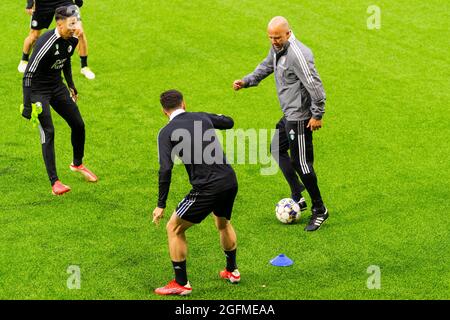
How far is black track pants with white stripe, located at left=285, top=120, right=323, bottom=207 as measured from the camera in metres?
10.6

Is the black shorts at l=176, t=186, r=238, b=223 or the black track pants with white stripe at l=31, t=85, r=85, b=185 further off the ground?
the black track pants with white stripe at l=31, t=85, r=85, b=185

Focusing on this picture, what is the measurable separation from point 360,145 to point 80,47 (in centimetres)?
582

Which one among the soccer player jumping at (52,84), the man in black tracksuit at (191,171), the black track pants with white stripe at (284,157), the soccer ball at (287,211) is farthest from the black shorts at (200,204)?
the soccer player jumping at (52,84)

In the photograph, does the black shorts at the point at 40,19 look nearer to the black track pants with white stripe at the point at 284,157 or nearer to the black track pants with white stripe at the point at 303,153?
the black track pants with white stripe at the point at 284,157

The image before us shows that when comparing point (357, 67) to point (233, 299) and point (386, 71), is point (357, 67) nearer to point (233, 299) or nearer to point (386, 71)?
point (386, 71)

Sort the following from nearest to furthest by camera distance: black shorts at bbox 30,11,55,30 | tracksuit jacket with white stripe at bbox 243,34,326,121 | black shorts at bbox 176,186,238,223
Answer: black shorts at bbox 176,186,238,223 → tracksuit jacket with white stripe at bbox 243,34,326,121 → black shorts at bbox 30,11,55,30

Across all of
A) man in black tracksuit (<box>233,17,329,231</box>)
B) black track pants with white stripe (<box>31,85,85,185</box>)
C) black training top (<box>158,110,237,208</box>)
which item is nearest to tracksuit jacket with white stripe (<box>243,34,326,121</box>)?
man in black tracksuit (<box>233,17,329,231</box>)

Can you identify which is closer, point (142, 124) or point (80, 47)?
point (142, 124)

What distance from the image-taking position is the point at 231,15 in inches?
738

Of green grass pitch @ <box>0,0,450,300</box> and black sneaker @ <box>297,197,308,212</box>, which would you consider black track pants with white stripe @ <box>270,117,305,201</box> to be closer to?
black sneaker @ <box>297,197,308,212</box>

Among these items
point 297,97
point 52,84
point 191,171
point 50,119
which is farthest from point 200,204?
point 52,84

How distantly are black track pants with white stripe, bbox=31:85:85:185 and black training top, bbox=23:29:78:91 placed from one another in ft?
0.46

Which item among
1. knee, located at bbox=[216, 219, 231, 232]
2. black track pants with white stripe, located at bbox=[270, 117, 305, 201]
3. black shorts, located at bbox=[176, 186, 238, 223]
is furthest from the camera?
black track pants with white stripe, located at bbox=[270, 117, 305, 201]
